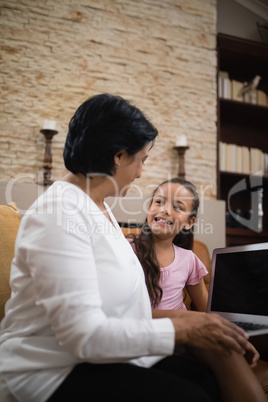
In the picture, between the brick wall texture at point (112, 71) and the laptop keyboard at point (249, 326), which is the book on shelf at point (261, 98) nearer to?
the brick wall texture at point (112, 71)

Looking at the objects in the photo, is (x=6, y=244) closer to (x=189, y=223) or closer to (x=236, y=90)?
(x=189, y=223)

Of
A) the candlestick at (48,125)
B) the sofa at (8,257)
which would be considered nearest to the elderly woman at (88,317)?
the sofa at (8,257)

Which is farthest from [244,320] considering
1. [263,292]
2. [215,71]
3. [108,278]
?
[215,71]

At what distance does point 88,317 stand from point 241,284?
80 centimetres

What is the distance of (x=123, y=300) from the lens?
0.89 meters

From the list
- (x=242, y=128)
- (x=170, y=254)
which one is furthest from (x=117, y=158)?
(x=242, y=128)

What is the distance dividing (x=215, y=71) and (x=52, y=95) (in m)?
1.66

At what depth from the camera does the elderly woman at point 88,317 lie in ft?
2.54

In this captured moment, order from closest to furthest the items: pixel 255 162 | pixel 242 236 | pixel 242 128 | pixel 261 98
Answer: pixel 242 236
pixel 255 162
pixel 261 98
pixel 242 128

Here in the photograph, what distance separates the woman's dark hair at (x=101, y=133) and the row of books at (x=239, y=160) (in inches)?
109

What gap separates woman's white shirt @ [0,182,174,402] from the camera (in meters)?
0.77

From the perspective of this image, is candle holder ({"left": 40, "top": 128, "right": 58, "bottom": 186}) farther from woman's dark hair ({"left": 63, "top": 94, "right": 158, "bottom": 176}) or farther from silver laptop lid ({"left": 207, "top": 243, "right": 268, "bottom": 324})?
woman's dark hair ({"left": 63, "top": 94, "right": 158, "bottom": 176})

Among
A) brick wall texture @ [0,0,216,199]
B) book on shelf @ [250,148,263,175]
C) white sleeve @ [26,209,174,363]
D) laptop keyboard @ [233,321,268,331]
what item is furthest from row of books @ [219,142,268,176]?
white sleeve @ [26,209,174,363]

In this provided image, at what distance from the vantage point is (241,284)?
54.4 inches
